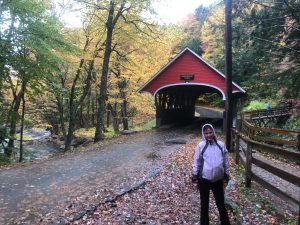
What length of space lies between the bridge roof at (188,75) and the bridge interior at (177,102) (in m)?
1.23

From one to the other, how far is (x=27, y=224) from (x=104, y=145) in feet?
35.0

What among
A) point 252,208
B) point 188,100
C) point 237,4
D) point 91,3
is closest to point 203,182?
point 252,208

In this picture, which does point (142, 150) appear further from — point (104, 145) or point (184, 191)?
point (184, 191)

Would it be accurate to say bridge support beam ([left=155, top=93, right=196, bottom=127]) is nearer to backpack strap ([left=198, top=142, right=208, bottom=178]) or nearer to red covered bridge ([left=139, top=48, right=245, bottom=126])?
red covered bridge ([left=139, top=48, right=245, bottom=126])

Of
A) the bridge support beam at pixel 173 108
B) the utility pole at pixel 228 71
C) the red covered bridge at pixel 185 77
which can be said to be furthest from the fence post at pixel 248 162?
the bridge support beam at pixel 173 108

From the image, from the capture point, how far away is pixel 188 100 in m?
33.9

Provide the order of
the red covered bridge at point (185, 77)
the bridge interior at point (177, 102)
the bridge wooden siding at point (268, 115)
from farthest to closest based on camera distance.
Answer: the bridge interior at point (177, 102) < the bridge wooden siding at point (268, 115) < the red covered bridge at point (185, 77)

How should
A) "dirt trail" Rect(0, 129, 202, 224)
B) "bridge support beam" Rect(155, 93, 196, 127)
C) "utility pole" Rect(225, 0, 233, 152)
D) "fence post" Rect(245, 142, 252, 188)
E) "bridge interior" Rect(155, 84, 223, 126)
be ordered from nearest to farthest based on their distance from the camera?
"dirt trail" Rect(0, 129, 202, 224), "fence post" Rect(245, 142, 252, 188), "utility pole" Rect(225, 0, 233, 152), "bridge support beam" Rect(155, 93, 196, 127), "bridge interior" Rect(155, 84, 223, 126)

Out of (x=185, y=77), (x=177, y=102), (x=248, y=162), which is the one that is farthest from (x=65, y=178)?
(x=177, y=102)

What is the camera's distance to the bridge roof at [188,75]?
2200 centimetres

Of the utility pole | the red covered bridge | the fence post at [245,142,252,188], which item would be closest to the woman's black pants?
the fence post at [245,142,252,188]

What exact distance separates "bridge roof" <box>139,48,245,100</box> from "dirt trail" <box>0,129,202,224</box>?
7.81 metres

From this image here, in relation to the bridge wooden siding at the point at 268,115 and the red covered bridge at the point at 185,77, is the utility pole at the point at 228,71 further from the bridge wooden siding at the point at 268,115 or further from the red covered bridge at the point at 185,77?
the bridge wooden siding at the point at 268,115

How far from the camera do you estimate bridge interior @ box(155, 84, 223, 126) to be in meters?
25.8
